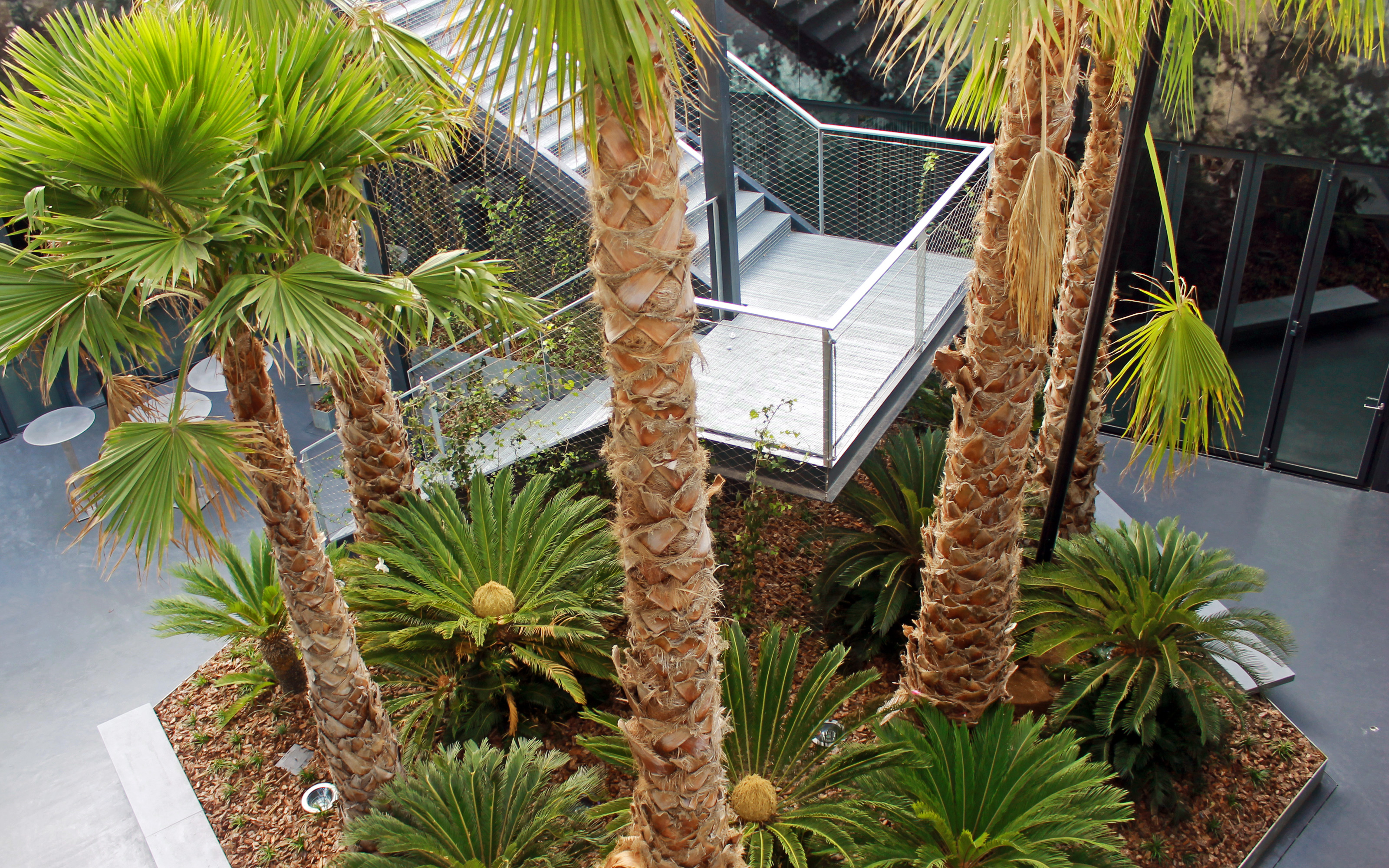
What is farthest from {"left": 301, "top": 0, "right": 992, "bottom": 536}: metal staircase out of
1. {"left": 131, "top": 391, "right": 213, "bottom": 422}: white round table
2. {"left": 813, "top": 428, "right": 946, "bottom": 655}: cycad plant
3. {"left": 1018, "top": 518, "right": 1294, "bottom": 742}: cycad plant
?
{"left": 1018, "top": 518, "right": 1294, "bottom": 742}: cycad plant

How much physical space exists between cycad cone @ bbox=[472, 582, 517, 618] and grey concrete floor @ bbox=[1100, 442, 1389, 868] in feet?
15.6

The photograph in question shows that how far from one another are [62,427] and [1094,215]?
28.1 ft

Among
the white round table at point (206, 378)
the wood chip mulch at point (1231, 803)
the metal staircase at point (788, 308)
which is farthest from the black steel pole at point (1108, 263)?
the white round table at point (206, 378)

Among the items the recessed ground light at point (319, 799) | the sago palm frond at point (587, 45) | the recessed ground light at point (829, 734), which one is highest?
the sago palm frond at point (587, 45)

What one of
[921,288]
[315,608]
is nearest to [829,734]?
[315,608]

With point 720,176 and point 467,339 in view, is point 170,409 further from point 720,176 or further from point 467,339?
point 720,176

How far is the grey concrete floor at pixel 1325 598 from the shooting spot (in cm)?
611

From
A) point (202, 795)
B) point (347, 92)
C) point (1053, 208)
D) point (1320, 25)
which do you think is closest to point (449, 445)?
point (202, 795)

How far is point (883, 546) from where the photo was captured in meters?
7.29

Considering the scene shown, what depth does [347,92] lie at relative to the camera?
4121mm

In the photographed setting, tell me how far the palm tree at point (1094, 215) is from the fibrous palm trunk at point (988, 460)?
1008 millimetres

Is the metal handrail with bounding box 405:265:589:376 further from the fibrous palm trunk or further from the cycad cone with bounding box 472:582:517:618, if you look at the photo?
the fibrous palm trunk

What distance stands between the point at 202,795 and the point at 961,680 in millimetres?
4651

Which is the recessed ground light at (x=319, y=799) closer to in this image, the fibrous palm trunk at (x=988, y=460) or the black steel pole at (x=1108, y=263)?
the fibrous palm trunk at (x=988, y=460)
